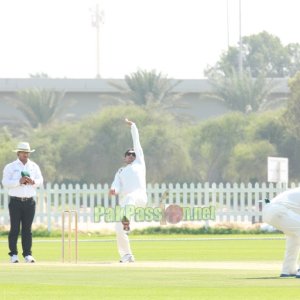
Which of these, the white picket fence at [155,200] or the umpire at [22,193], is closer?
the umpire at [22,193]

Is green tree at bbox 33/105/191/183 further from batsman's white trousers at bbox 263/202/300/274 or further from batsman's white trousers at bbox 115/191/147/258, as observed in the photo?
batsman's white trousers at bbox 263/202/300/274

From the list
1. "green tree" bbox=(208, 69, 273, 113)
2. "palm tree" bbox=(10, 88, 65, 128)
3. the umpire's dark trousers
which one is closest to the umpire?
the umpire's dark trousers

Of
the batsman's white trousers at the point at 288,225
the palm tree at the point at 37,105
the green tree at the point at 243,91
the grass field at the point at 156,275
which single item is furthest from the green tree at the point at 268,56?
the batsman's white trousers at the point at 288,225

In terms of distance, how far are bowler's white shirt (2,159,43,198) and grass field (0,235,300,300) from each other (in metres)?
1.10

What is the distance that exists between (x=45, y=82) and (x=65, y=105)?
3.36 meters

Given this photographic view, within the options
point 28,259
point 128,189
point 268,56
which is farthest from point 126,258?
point 268,56

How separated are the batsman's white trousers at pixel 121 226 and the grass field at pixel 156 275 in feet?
1.22

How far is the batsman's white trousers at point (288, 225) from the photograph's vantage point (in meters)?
18.1

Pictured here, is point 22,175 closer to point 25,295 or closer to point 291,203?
point 291,203

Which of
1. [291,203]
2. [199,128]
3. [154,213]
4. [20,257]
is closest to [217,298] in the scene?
[291,203]

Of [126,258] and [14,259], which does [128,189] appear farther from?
[14,259]

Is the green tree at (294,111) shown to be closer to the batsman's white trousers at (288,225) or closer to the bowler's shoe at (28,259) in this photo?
the bowler's shoe at (28,259)

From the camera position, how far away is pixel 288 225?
18.1m

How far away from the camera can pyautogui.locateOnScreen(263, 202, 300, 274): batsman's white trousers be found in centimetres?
1809
